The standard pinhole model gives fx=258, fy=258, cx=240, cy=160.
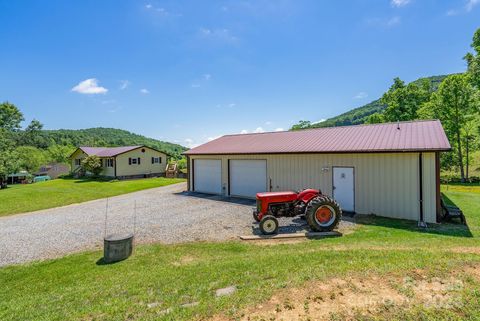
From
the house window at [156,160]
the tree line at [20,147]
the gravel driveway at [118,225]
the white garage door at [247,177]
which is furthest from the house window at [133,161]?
the white garage door at [247,177]

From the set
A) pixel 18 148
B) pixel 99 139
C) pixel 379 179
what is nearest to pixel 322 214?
pixel 379 179

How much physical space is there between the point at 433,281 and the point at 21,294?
7.31 metres

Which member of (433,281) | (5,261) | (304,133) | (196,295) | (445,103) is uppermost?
(445,103)

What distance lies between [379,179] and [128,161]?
88.0 feet

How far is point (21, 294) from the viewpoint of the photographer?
5.03 m

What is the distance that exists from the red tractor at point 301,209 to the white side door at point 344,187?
2.64m

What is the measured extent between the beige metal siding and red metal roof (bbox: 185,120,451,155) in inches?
12.6

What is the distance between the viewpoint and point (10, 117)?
46.8 meters

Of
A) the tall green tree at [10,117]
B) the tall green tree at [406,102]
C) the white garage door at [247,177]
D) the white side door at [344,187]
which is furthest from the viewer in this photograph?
the tall green tree at [10,117]

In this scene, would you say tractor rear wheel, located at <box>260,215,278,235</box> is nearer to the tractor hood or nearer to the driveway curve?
the tractor hood

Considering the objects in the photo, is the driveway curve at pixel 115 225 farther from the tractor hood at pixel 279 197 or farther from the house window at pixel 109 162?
the house window at pixel 109 162

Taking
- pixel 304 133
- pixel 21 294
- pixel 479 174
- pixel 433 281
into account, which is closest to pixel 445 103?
pixel 479 174

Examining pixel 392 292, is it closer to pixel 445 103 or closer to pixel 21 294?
pixel 21 294

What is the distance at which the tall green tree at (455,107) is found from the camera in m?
26.0
